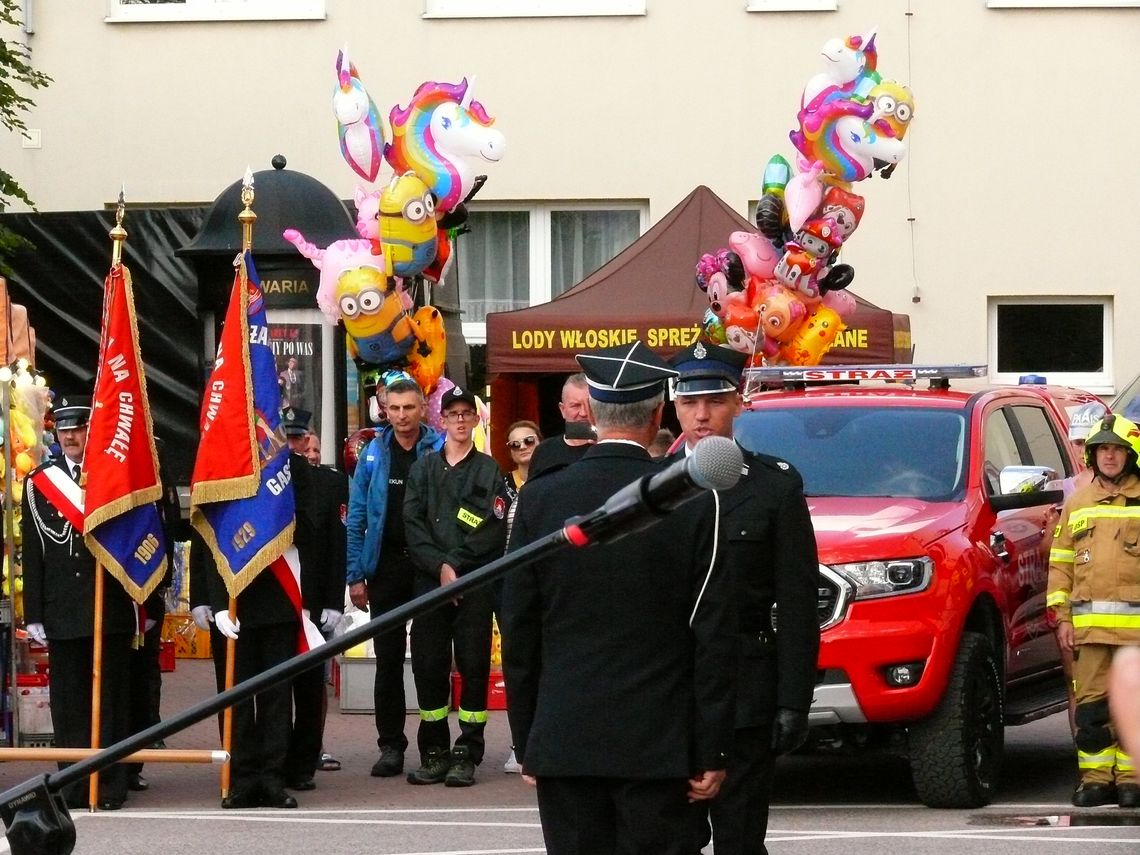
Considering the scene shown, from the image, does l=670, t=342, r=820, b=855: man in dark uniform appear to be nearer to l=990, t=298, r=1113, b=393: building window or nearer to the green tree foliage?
the green tree foliage

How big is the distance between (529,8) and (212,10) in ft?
10.2

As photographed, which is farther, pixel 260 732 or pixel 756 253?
pixel 756 253

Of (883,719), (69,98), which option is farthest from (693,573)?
(69,98)

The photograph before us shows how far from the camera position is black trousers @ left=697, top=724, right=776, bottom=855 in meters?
6.23

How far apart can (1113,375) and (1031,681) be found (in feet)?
30.6

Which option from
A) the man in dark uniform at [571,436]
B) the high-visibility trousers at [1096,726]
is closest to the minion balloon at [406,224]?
the man in dark uniform at [571,436]

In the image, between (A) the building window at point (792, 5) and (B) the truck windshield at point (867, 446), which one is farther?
(A) the building window at point (792, 5)

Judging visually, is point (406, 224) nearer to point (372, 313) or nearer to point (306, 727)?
point (372, 313)

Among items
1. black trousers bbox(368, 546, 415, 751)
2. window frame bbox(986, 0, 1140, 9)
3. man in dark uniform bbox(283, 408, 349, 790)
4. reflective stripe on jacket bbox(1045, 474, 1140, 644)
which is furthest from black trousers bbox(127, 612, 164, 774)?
window frame bbox(986, 0, 1140, 9)

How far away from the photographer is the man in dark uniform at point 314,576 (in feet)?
34.4

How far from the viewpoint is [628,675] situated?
206 inches

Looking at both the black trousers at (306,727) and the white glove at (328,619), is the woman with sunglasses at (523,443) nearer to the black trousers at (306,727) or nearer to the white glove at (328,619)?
the white glove at (328,619)

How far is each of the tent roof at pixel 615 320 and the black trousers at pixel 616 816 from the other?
965 cm

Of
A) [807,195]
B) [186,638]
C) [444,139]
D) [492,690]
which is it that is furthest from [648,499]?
[186,638]
